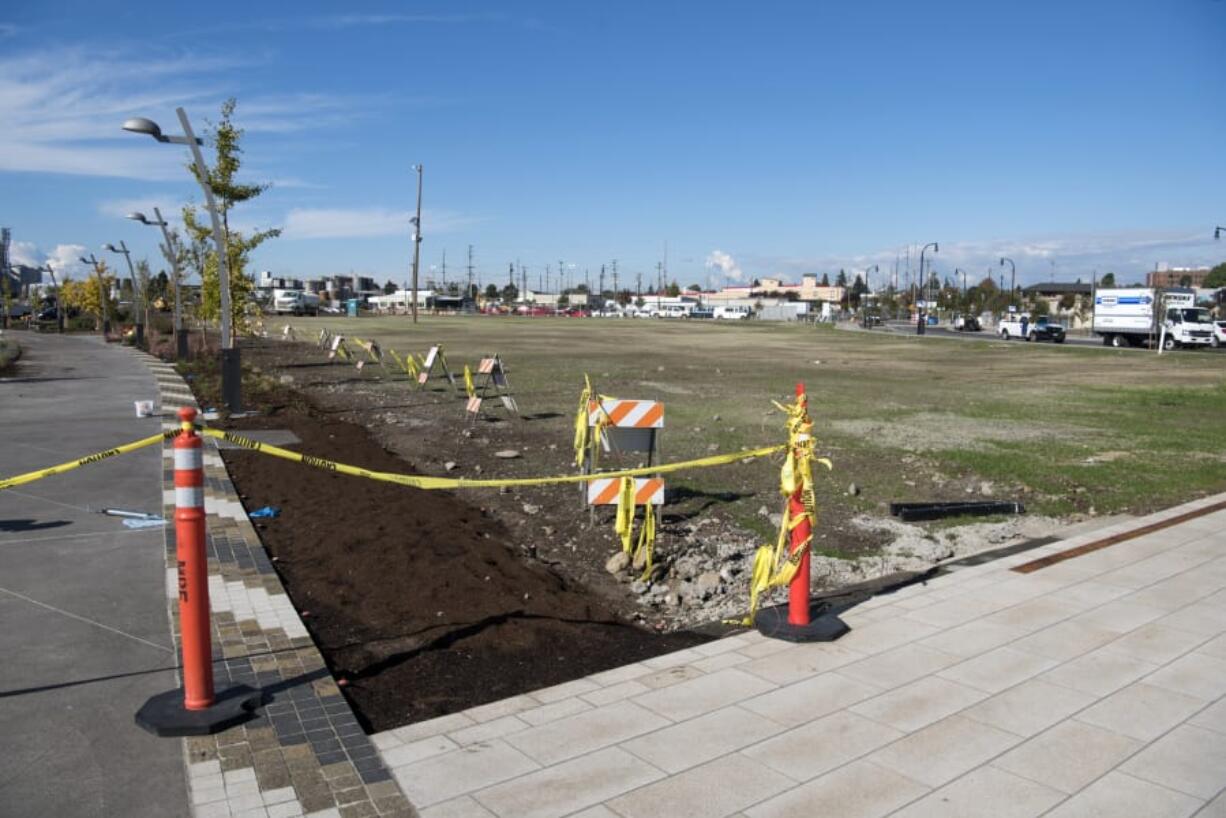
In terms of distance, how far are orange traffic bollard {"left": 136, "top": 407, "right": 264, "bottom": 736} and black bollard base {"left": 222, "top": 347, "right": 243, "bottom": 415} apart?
13.0m

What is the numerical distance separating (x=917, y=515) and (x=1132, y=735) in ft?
16.6

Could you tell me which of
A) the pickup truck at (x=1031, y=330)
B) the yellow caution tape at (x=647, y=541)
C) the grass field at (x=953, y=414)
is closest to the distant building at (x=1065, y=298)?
the pickup truck at (x=1031, y=330)

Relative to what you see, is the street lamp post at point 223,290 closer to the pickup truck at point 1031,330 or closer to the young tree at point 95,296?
the young tree at point 95,296

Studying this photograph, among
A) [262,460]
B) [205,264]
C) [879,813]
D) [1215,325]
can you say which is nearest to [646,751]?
[879,813]

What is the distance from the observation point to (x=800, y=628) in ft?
19.1

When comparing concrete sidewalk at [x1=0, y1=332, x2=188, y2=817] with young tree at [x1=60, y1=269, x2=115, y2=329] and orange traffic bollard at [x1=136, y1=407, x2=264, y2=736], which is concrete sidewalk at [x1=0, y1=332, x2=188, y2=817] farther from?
young tree at [x1=60, y1=269, x2=115, y2=329]

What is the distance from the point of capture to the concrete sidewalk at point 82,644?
3.82 m

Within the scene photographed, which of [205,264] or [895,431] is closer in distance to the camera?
[895,431]

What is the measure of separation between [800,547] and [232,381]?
1369 cm

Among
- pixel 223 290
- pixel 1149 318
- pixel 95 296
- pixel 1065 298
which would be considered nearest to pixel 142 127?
pixel 223 290

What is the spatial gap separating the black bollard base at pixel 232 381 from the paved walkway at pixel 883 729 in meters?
13.3

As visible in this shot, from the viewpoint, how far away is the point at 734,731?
4441 mm

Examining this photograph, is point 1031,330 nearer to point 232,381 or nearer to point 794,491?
point 232,381

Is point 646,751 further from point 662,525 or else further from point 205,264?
point 205,264
